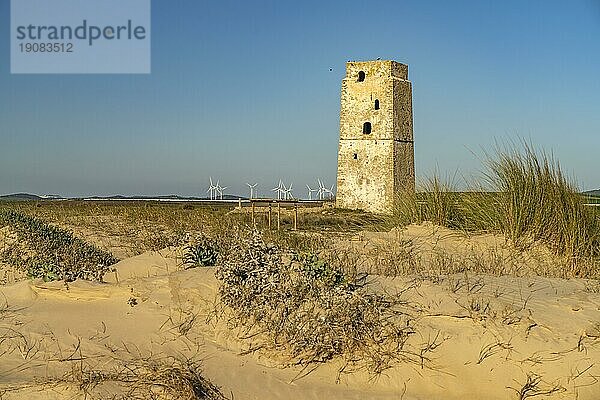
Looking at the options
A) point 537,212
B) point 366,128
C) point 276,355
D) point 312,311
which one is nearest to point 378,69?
point 366,128

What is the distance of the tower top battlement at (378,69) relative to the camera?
33.4m

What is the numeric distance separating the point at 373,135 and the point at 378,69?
11.3 feet

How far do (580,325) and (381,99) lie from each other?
92.0 feet

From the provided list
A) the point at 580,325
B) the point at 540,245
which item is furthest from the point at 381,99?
the point at 580,325

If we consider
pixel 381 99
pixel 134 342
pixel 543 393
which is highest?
pixel 381 99

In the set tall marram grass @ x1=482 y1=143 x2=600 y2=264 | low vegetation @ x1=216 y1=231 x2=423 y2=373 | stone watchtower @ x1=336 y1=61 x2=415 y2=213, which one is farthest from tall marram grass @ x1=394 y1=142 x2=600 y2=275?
stone watchtower @ x1=336 y1=61 x2=415 y2=213

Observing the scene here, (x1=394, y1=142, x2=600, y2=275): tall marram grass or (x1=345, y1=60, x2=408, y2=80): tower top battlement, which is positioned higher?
A: (x1=345, y1=60, x2=408, y2=80): tower top battlement

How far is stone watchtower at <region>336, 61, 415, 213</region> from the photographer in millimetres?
33281

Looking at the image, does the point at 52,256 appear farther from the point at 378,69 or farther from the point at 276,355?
the point at 378,69

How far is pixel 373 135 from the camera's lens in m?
33.6

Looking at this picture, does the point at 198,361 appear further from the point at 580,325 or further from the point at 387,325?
the point at 580,325

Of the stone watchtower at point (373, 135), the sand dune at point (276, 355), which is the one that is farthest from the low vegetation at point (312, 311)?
the stone watchtower at point (373, 135)

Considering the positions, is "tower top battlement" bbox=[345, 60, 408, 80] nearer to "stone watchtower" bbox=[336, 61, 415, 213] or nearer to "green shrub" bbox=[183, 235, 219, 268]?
"stone watchtower" bbox=[336, 61, 415, 213]

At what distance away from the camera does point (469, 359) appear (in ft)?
19.1
